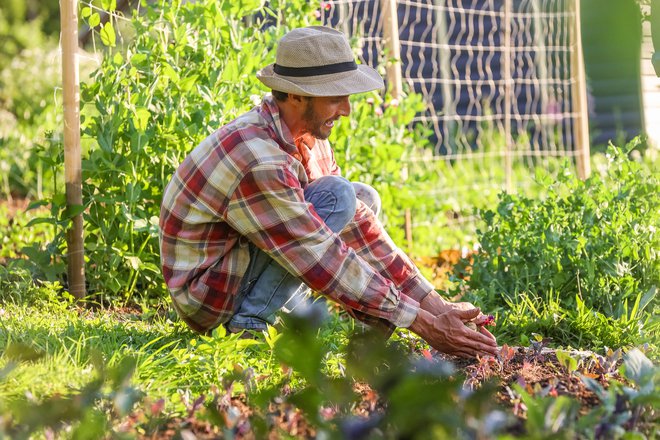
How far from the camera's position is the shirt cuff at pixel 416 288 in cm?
269

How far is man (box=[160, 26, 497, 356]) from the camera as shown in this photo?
2445mm

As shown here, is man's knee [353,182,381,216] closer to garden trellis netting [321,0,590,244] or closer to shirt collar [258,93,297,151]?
shirt collar [258,93,297,151]

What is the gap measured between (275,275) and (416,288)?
46 cm

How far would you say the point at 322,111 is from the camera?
2.62 meters

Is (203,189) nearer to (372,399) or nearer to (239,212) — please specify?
(239,212)

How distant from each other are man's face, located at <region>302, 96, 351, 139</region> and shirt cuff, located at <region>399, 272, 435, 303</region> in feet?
1.80

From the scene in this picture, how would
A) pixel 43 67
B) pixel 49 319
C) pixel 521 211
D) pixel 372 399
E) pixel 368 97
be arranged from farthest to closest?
1. pixel 43 67
2. pixel 368 97
3. pixel 521 211
4. pixel 49 319
5. pixel 372 399

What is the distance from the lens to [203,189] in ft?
8.57

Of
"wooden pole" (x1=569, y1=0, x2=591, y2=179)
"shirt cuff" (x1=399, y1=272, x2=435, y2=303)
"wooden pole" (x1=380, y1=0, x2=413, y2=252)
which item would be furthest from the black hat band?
"wooden pole" (x1=569, y1=0, x2=591, y2=179)

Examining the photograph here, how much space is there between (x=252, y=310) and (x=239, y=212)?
1.25ft

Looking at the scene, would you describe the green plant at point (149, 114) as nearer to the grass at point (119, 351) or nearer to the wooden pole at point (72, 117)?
the wooden pole at point (72, 117)

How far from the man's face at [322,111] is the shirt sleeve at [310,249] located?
0.20 metres

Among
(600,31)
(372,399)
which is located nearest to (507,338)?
(372,399)

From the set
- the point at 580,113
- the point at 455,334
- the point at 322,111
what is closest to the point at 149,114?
the point at 322,111
